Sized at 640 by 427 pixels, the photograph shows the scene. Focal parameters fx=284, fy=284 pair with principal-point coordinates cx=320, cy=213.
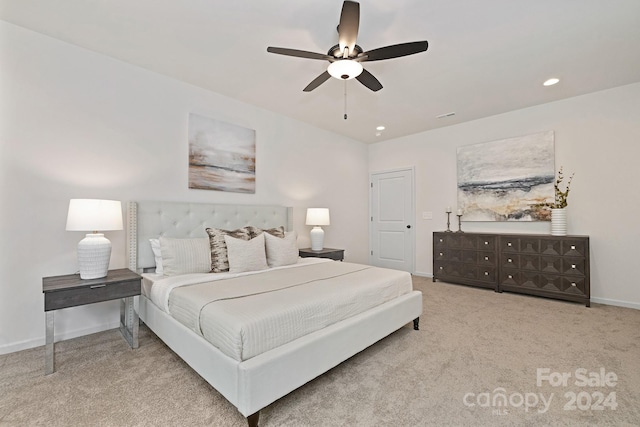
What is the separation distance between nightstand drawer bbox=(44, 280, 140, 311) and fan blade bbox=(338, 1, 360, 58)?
2557mm

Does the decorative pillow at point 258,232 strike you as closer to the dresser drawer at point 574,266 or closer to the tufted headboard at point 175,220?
the tufted headboard at point 175,220

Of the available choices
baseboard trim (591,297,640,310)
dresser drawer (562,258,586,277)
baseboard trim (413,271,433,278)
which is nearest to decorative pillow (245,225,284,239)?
baseboard trim (413,271,433,278)

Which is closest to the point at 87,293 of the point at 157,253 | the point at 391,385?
the point at 157,253

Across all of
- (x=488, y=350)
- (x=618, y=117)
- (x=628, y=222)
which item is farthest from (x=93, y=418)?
(x=618, y=117)

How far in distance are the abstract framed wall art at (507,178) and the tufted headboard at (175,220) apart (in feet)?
10.9

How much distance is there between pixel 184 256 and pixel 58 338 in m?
1.27

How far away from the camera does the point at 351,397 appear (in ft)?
5.80

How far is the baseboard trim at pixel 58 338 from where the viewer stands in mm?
2348

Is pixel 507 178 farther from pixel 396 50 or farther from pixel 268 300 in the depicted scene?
pixel 268 300

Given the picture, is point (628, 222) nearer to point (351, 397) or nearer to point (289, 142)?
point (351, 397)

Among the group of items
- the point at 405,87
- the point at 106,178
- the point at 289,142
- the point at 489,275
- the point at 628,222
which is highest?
the point at 405,87

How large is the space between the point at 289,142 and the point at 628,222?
180 inches

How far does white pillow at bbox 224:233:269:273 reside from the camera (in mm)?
2854

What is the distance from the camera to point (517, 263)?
3.96 m
